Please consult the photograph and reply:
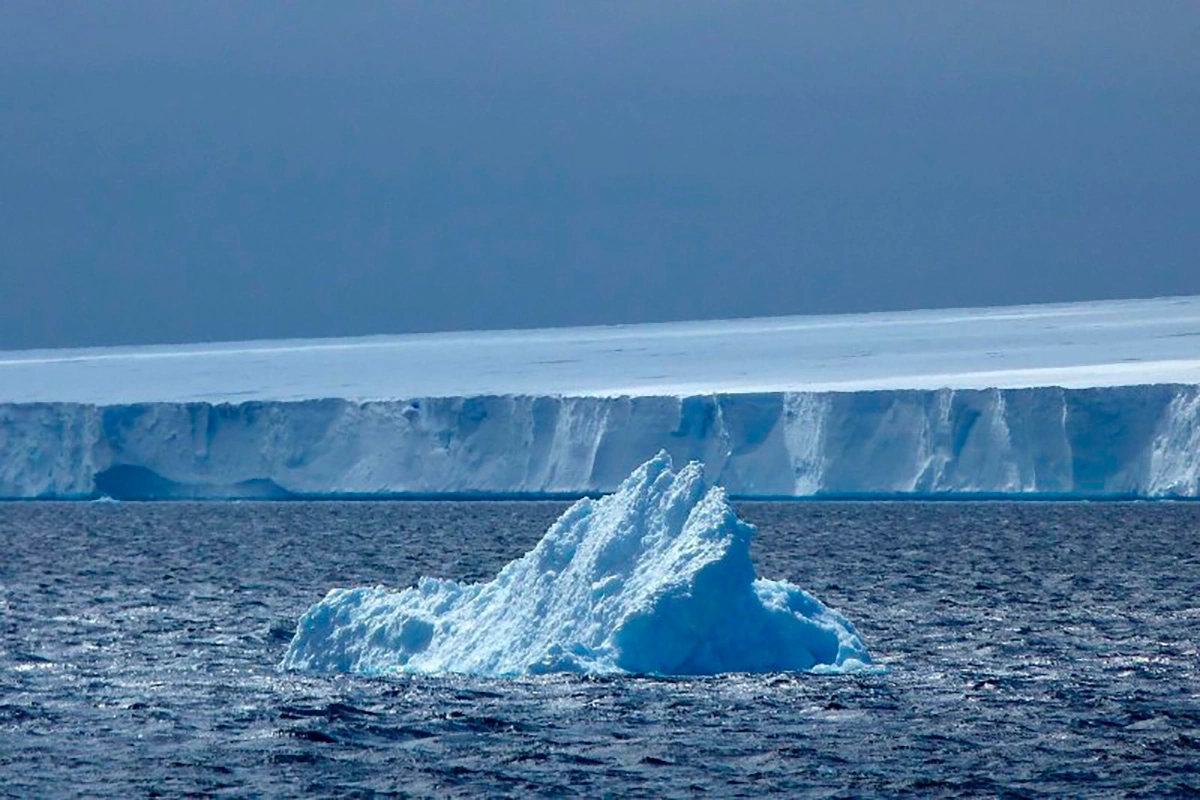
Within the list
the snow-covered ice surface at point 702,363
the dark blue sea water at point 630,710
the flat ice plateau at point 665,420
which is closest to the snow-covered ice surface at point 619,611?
the dark blue sea water at point 630,710

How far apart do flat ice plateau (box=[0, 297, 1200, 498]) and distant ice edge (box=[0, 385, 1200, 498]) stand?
5cm

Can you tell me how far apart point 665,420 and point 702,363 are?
1023cm

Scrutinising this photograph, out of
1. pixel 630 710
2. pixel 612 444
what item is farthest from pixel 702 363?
pixel 630 710

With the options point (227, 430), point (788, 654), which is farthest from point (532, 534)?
point (788, 654)

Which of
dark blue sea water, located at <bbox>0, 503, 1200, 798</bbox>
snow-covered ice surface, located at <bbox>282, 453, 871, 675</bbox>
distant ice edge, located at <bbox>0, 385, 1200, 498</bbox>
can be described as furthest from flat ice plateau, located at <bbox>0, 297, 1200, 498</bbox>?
snow-covered ice surface, located at <bbox>282, 453, 871, 675</bbox>

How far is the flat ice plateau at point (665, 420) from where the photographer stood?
42.8 meters

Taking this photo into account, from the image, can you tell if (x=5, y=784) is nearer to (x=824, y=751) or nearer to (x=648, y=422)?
(x=824, y=751)

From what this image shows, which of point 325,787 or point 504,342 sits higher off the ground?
point 504,342

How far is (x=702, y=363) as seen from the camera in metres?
55.9

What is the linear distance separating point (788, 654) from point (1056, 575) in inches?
485

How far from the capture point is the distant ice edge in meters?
42.5

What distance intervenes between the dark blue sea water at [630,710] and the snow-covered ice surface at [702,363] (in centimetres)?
2398

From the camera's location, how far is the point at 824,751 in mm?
11516

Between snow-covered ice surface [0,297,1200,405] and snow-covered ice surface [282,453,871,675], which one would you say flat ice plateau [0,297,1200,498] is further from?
snow-covered ice surface [282,453,871,675]
